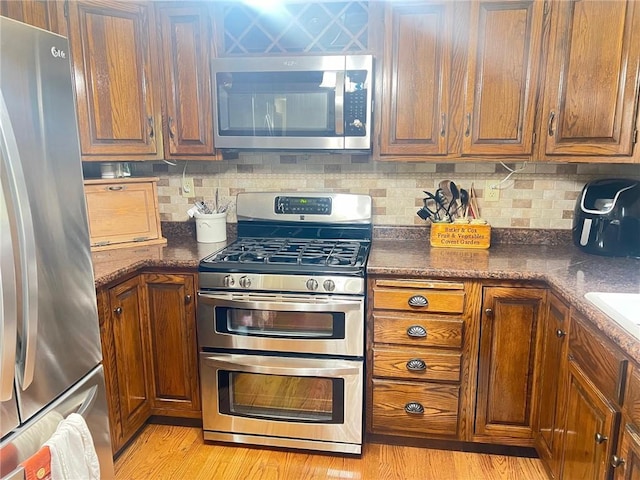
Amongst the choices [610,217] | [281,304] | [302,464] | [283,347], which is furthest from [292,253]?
[610,217]

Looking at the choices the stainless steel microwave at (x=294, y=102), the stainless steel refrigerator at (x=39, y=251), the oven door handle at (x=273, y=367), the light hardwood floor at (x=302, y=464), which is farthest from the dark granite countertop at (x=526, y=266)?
the stainless steel refrigerator at (x=39, y=251)

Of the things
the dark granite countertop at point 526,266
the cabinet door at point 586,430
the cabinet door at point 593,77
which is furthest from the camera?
the cabinet door at point 593,77

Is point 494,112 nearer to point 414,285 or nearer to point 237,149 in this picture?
point 414,285

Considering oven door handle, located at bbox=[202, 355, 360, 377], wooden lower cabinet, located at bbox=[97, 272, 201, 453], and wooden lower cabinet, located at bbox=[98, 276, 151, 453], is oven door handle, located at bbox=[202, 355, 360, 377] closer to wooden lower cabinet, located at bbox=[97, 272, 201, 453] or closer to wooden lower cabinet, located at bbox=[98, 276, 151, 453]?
wooden lower cabinet, located at bbox=[97, 272, 201, 453]

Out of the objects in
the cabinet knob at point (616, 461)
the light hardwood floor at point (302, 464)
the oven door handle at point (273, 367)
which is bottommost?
the light hardwood floor at point (302, 464)

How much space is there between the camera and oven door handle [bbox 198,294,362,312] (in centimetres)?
198

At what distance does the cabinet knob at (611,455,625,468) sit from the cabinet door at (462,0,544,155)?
1.29 meters

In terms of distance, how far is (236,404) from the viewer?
2174mm

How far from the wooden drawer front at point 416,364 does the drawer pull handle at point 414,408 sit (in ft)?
0.41

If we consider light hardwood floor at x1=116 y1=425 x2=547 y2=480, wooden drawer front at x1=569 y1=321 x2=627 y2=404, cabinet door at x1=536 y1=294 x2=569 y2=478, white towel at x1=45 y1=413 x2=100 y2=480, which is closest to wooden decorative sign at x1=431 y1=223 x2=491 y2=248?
cabinet door at x1=536 y1=294 x2=569 y2=478

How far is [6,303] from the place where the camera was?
1.10 metres

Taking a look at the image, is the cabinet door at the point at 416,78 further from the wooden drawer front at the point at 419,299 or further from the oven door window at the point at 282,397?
the oven door window at the point at 282,397

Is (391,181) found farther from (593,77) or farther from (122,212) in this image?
(122,212)

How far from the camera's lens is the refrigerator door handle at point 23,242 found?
1.08m
